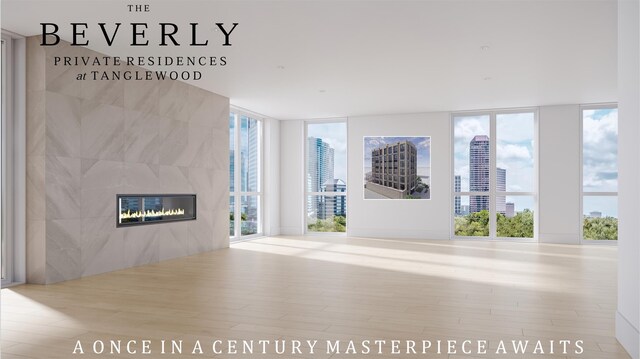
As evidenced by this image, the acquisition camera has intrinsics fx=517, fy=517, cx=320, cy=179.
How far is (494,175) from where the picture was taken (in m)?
10.3

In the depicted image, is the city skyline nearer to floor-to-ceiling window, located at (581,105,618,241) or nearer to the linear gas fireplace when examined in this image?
the linear gas fireplace

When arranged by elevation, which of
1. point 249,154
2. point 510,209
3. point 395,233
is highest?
point 249,154

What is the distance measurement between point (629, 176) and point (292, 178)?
892 cm

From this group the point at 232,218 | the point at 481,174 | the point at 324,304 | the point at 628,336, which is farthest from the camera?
the point at 481,174

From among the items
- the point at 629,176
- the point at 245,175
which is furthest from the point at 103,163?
the point at 629,176

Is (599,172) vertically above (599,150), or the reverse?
(599,150)

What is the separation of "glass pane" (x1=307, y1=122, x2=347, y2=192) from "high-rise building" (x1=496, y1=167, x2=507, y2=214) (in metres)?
3.20

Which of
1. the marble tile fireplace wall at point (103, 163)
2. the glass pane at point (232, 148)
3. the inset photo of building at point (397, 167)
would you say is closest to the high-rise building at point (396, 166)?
the inset photo of building at point (397, 167)

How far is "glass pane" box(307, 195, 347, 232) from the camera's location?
37.5 ft

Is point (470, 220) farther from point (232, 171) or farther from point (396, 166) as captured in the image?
point (232, 171)

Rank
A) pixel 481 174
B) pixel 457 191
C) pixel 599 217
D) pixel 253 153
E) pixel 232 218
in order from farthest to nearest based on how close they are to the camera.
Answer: pixel 253 153 < pixel 457 191 < pixel 481 174 < pixel 232 218 < pixel 599 217

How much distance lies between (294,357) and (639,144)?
7.40 ft

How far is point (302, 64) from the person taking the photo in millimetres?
6695

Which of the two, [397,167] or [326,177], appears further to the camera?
[326,177]
